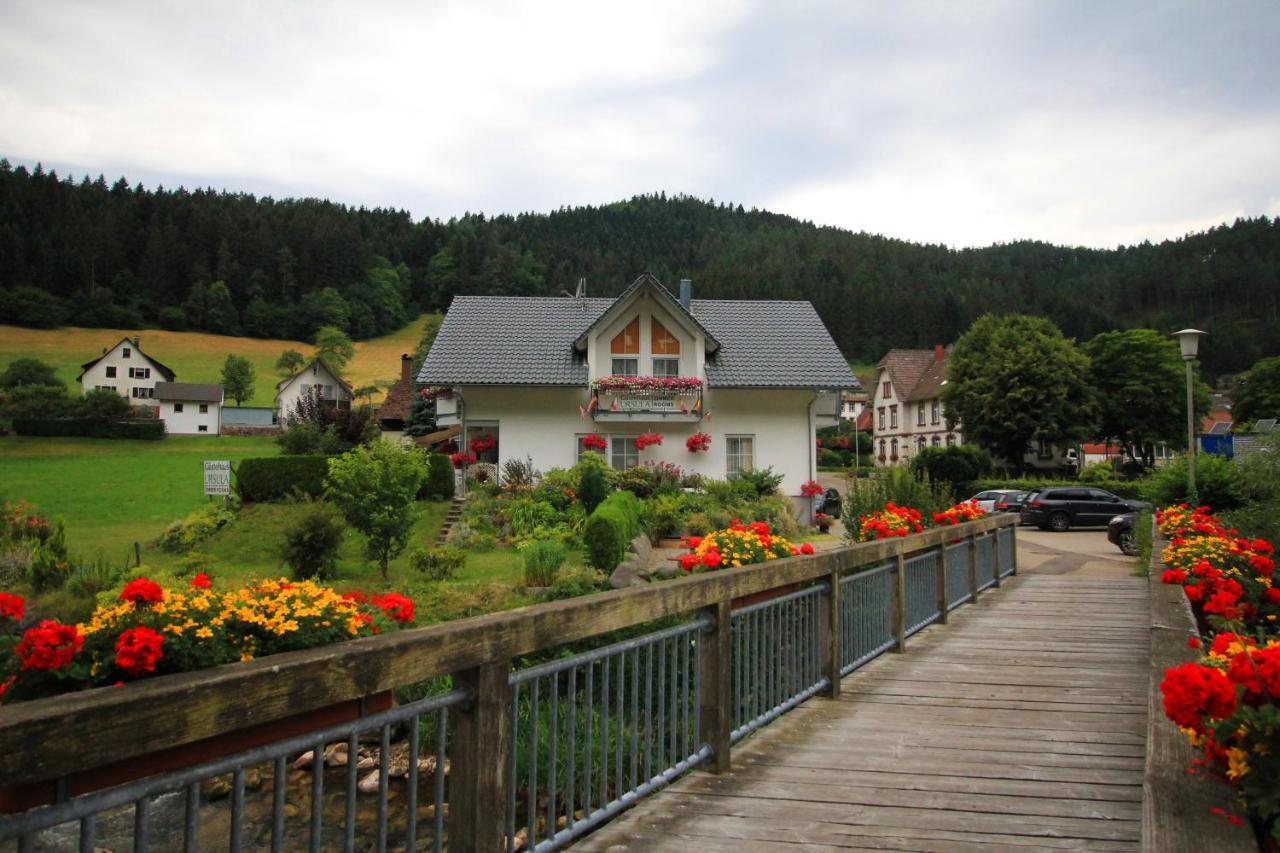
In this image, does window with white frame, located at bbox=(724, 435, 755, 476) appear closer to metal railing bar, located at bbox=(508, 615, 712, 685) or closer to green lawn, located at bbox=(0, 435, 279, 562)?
green lawn, located at bbox=(0, 435, 279, 562)

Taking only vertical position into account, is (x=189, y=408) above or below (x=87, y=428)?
above

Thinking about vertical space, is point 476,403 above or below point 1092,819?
above

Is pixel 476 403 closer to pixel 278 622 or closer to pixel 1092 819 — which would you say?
pixel 278 622

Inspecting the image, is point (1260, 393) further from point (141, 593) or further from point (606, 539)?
point (141, 593)

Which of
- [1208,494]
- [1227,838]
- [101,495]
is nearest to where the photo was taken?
[1227,838]

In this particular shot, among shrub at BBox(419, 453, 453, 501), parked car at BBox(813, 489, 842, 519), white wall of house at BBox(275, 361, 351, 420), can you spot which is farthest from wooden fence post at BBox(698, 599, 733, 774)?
white wall of house at BBox(275, 361, 351, 420)

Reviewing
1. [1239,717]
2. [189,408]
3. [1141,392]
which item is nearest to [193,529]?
[1239,717]

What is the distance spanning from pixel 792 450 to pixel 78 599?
64.0ft

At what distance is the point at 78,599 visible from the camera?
14094 mm

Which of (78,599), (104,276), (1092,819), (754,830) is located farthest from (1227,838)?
(104,276)

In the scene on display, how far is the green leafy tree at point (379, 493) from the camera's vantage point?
16.2m

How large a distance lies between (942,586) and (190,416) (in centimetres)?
6864

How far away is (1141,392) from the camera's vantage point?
172 ft

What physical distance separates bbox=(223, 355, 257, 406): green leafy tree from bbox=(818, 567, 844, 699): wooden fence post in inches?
2828
